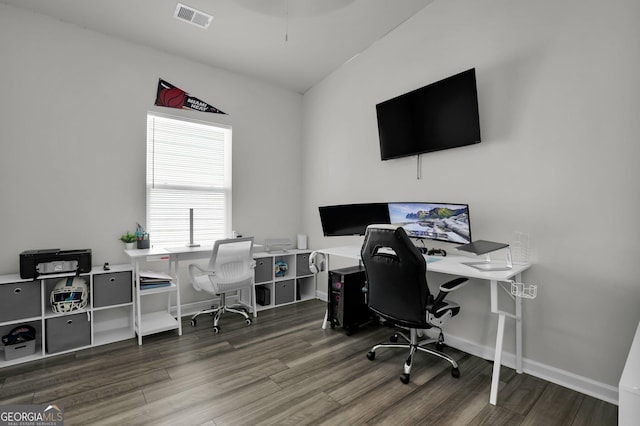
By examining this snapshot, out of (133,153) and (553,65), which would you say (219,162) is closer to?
(133,153)

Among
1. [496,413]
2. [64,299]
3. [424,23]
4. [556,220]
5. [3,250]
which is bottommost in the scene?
[496,413]

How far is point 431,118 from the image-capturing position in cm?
294

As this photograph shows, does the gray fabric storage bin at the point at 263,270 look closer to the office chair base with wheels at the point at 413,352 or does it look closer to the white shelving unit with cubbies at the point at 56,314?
the white shelving unit with cubbies at the point at 56,314

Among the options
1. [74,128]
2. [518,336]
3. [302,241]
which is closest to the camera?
[518,336]

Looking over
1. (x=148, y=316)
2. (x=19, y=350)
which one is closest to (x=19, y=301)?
(x=19, y=350)

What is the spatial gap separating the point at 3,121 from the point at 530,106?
4.63 meters

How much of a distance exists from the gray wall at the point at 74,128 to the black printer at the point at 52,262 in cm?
41

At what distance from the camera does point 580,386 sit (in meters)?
2.23

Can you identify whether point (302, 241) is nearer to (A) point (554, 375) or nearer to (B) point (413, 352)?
(B) point (413, 352)

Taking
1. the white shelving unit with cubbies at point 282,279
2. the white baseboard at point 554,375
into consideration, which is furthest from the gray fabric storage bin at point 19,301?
the white baseboard at point 554,375

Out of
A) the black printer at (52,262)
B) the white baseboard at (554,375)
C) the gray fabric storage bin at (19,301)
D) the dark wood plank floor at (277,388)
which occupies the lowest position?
the dark wood plank floor at (277,388)

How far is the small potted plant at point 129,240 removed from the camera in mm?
3347

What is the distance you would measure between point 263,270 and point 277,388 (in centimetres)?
193

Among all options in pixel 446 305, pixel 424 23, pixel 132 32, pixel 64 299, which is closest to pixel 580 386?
pixel 446 305
